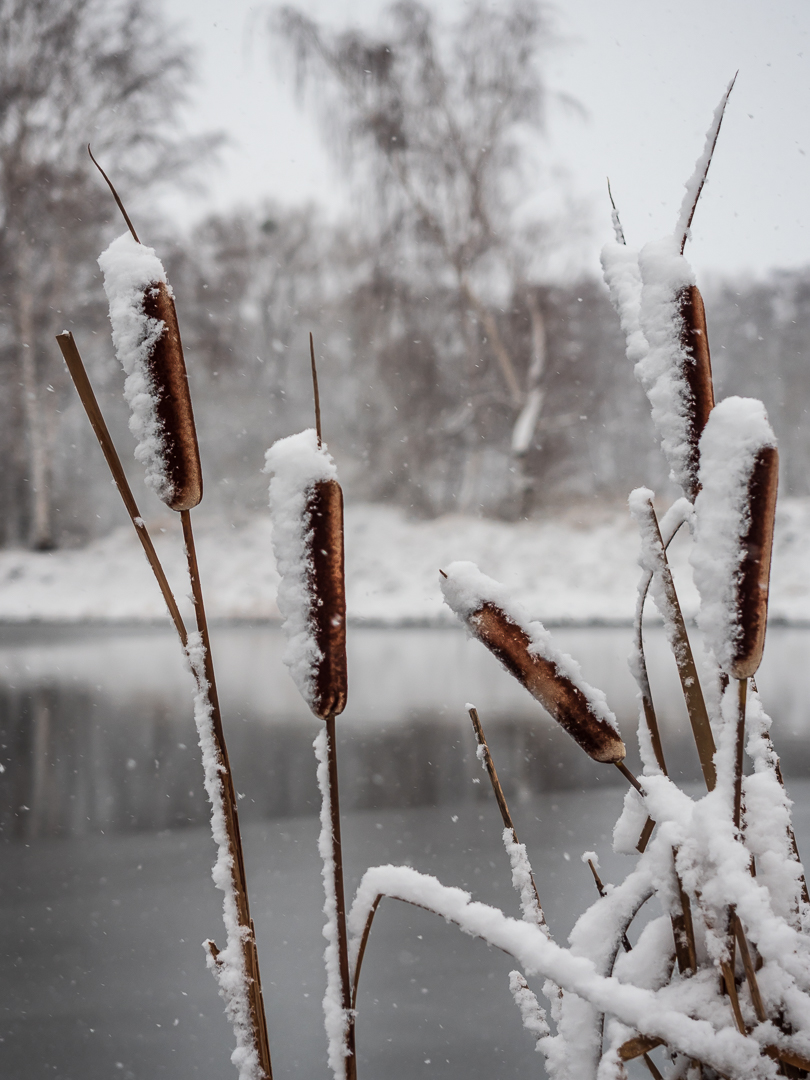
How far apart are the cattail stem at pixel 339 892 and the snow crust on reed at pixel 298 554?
0.6 inches

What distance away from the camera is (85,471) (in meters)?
6.20

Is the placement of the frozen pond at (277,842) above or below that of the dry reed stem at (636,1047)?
below

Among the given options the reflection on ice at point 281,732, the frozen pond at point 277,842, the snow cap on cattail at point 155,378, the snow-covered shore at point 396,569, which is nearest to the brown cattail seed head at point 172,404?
the snow cap on cattail at point 155,378

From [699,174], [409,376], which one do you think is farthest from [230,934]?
[409,376]

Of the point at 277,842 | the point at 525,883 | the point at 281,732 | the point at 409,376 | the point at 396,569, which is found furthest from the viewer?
the point at 409,376

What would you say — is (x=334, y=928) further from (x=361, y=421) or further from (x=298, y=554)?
(x=361, y=421)

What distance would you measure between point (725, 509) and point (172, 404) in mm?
147

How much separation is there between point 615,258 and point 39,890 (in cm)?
134

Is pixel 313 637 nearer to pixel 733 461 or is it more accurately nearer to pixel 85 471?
pixel 733 461

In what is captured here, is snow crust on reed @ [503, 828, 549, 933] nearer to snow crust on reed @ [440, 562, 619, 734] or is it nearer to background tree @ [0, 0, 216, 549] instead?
snow crust on reed @ [440, 562, 619, 734]

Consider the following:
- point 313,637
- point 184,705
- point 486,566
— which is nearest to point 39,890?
point 184,705

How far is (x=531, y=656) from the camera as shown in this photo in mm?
218

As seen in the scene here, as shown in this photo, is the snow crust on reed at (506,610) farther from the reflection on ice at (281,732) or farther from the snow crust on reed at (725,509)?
the reflection on ice at (281,732)

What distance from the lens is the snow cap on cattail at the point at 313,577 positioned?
8.2 inches
